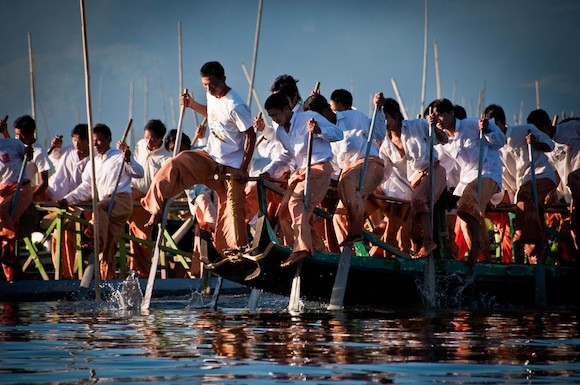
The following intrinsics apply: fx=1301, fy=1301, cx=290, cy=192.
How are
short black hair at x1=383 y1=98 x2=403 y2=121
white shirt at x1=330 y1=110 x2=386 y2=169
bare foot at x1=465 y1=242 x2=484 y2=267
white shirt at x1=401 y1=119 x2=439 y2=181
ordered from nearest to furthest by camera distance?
white shirt at x1=330 y1=110 x2=386 y2=169 → bare foot at x1=465 y1=242 x2=484 y2=267 → white shirt at x1=401 y1=119 x2=439 y2=181 → short black hair at x1=383 y1=98 x2=403 y2=121

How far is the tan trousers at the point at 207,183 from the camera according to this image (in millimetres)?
12547

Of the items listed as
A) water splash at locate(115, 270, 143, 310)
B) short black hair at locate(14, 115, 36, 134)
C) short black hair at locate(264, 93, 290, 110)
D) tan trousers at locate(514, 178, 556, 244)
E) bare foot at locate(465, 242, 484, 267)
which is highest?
short black hair at locate(14, 115, 36, 134)

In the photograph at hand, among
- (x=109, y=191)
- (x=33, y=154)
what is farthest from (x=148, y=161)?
(x=33, y=154)

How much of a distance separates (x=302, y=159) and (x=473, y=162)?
2184 millimetres

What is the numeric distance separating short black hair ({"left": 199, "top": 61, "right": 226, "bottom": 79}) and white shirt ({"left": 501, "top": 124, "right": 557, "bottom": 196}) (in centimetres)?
376

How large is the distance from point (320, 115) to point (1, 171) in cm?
496

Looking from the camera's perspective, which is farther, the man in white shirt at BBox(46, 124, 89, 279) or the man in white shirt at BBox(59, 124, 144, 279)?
the man in white shirt at BBox(46, 124, 89, 279)

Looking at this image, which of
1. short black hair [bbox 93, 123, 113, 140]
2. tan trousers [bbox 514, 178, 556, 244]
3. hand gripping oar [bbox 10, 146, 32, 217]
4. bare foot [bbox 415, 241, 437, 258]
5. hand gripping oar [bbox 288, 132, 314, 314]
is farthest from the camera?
short black hair [bbox 93, 123, 113, 140]

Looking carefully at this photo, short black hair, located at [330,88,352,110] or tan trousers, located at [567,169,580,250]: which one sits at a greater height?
short black hair, located at [330,88,352,110]

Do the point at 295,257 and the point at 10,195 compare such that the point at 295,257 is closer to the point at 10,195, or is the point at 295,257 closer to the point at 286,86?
the point at 286,86

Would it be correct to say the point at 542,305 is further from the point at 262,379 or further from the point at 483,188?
the point at 262,379

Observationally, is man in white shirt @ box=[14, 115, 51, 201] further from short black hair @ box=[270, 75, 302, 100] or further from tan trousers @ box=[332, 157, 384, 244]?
tan trousers @ box=[332, 157, 384, 244]

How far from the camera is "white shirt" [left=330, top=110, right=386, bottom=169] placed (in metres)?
13.6

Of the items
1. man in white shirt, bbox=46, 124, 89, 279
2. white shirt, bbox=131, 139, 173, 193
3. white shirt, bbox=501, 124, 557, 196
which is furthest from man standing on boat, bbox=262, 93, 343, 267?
white shirt, bbox=131, 139, 173, 193
